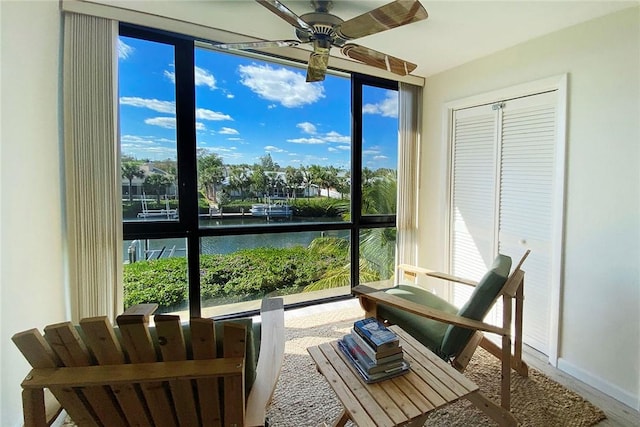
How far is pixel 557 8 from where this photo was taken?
2012 millimetres

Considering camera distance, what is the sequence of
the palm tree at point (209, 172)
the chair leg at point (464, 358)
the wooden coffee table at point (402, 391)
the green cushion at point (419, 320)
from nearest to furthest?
the wooden coffee table at point (402, 391), the chair leg at point (464, 358), the green cushion at point (419, 320), the palm tree at point (209, 172)

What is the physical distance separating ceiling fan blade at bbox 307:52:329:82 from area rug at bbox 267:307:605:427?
211 centimetres

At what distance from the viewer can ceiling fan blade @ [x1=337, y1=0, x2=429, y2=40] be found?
58.5 inches

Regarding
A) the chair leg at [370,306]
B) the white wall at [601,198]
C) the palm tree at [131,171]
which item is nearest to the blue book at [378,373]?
the chair leg at [370,306]

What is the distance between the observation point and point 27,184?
1.67m

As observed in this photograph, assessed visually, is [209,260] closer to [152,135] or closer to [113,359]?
[152,135]

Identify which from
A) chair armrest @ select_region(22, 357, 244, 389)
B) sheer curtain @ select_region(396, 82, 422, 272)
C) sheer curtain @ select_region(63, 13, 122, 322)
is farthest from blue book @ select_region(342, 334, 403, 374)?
sheer curtain @ select_region(396, 82, 422, 272)

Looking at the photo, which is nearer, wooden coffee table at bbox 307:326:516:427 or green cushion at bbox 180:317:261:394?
green cushion at bbox 180:317:261:394

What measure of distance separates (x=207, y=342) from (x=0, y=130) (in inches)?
54.3

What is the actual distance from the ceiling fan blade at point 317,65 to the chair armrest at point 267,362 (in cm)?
159

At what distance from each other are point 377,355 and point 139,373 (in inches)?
37.6

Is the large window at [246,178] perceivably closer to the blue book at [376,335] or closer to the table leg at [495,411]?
the blue book at [376,335]

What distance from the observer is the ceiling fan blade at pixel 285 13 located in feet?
4.95

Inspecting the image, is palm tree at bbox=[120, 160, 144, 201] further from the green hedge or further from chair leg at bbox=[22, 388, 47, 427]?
chair leg at bbox=[22, 388, 47, 427]
